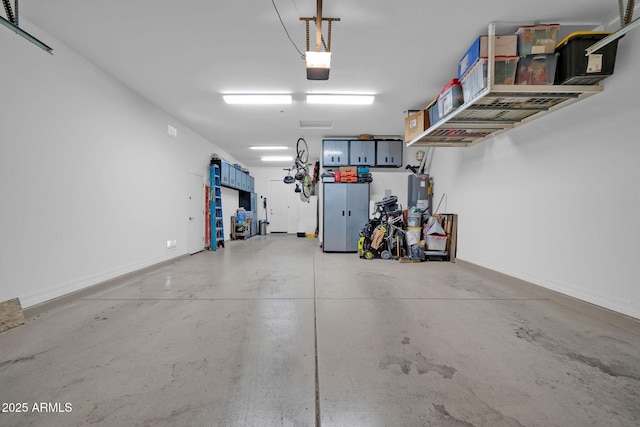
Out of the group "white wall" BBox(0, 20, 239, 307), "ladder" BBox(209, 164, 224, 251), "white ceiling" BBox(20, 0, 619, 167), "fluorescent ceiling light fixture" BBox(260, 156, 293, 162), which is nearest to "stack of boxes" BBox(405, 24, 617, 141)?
"white ceiling" BBox(20, 0, 619, 167)

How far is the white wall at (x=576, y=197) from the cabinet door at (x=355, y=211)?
2649 mm

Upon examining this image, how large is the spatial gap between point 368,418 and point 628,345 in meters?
2.18

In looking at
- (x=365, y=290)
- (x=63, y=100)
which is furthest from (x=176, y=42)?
(x=365, y=290)

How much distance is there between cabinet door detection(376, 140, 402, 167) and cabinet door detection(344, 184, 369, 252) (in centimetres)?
85

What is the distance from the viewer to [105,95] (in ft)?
10.5

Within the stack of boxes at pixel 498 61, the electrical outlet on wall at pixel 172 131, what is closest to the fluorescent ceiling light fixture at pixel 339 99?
the stack of boxes at pixel 498 61

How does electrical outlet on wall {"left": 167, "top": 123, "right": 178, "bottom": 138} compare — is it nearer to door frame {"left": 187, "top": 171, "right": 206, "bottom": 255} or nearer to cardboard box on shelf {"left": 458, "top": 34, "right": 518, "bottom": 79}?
door frame {"left": 187, "top": 171, "right": 206, "bottom": 255}

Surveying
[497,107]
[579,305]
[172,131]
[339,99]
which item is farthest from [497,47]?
[172,131]

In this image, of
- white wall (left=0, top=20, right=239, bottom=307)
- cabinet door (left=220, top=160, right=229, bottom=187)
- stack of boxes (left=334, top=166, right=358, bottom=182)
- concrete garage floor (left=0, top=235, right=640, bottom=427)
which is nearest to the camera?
concrete garage floor (left=0, top=235, right=640, bottom=427)

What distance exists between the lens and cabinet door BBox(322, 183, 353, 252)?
596 cm

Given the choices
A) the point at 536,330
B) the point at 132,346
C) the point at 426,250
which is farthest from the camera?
the point at 426,250

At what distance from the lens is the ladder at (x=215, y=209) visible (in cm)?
629

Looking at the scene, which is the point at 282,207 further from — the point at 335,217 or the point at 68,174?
the point at 68,174

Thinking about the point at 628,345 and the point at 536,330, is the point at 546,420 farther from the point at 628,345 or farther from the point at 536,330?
the point at 628,345
